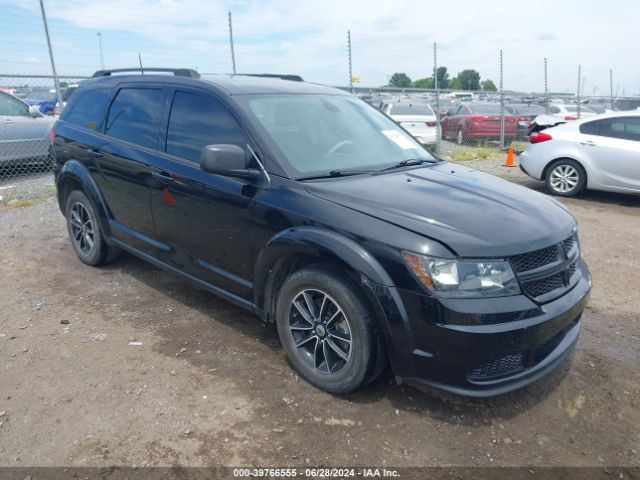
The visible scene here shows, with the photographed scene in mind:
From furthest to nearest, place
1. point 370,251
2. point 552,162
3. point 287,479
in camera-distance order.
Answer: point 552,162 → point 370,251 → point 287,479

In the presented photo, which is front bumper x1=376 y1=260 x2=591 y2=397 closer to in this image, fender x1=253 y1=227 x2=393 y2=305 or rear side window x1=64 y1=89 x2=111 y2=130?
fender x1=253 y1=227 x2=393 y2=305

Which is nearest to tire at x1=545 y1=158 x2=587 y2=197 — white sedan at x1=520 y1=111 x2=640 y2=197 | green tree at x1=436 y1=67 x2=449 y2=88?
white sedan at x1=520 y1=111 x2=640 y2=197

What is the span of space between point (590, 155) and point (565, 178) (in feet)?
1.69

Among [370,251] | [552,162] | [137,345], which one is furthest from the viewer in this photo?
[552,162]

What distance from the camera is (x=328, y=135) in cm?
378

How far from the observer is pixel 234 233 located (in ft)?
11.6

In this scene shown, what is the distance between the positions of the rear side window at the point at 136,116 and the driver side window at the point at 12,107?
6353 mm

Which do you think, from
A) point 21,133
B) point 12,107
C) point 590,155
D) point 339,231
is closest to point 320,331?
point 339,231

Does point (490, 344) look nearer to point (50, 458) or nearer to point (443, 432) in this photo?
point (443, 432)

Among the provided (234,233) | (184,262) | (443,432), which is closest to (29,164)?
(184,262)

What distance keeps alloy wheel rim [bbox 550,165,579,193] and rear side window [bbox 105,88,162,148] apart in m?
6.93

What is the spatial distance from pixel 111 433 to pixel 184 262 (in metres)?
1.50

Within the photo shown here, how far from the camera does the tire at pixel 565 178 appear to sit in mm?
8547

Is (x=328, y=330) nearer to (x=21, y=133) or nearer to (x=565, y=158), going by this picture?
(x=565, y=158)
